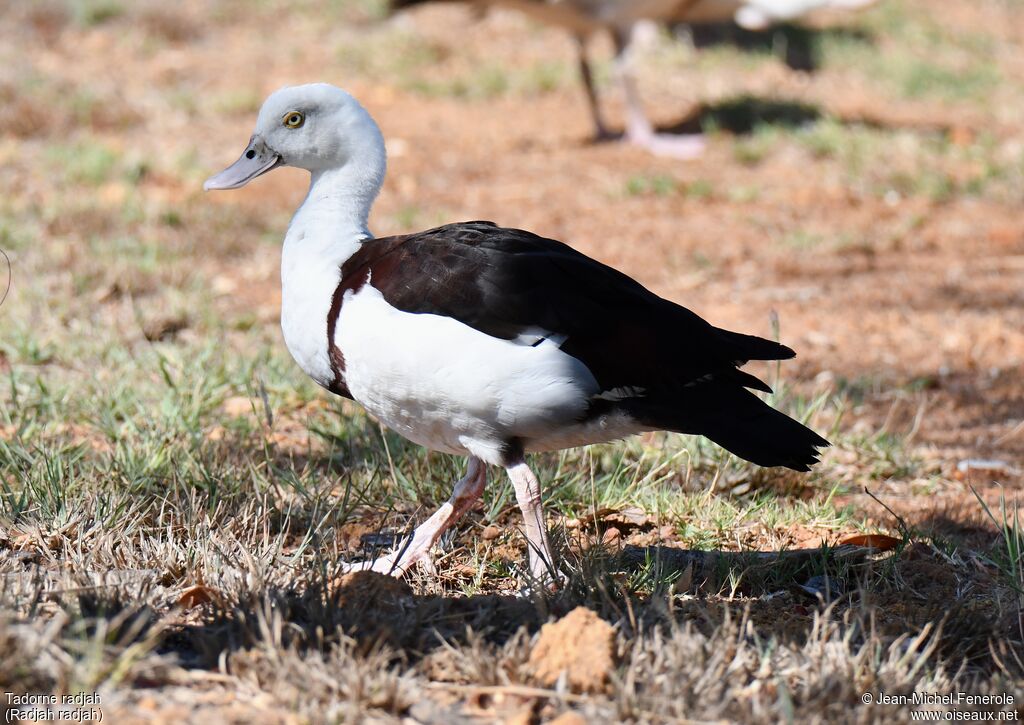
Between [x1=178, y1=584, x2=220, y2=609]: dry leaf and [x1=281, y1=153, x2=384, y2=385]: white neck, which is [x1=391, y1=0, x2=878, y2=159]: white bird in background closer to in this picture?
[x1=281, y1=153, x2=384, y2=385]: white neck

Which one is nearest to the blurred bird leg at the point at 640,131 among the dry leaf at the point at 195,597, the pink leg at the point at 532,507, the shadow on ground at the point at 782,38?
the shadow on ground at the point at 782,38

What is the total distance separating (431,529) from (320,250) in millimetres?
769

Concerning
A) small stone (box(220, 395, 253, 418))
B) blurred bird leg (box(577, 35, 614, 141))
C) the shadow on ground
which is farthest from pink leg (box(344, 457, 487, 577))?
the shadow on ground

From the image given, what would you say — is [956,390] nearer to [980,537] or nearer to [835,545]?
[980,537]

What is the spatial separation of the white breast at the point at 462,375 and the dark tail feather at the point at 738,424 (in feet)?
0.63

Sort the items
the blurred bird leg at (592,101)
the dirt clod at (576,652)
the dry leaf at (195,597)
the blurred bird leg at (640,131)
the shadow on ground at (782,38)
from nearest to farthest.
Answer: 1. the dirt clod at (576,652)
2. the dry leaf at (195,597)
3. the blurred bird leg at (640,131)
4. the blurred bird leg at (592,101)
5. the shadow on ground at (782,38)

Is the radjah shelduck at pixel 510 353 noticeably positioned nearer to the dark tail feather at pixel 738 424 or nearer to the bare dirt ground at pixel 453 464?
the dark tail feather at pixel 738 424

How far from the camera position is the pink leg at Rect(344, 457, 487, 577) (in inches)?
120

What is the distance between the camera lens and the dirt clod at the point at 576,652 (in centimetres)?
238

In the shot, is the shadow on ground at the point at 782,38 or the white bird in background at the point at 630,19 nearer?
the white bird in background at the point at 630,19

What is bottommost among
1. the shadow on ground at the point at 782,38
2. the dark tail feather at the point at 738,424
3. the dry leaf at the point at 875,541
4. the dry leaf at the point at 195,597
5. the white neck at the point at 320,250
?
the dry leaf at the point at 875,541

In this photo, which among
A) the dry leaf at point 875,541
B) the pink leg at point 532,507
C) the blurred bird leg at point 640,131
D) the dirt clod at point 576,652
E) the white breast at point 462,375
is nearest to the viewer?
the dirt clod at point 576,652

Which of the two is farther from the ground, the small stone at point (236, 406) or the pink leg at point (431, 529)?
the small stone at point (236, 406)

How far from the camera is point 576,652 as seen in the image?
241 centimetres
